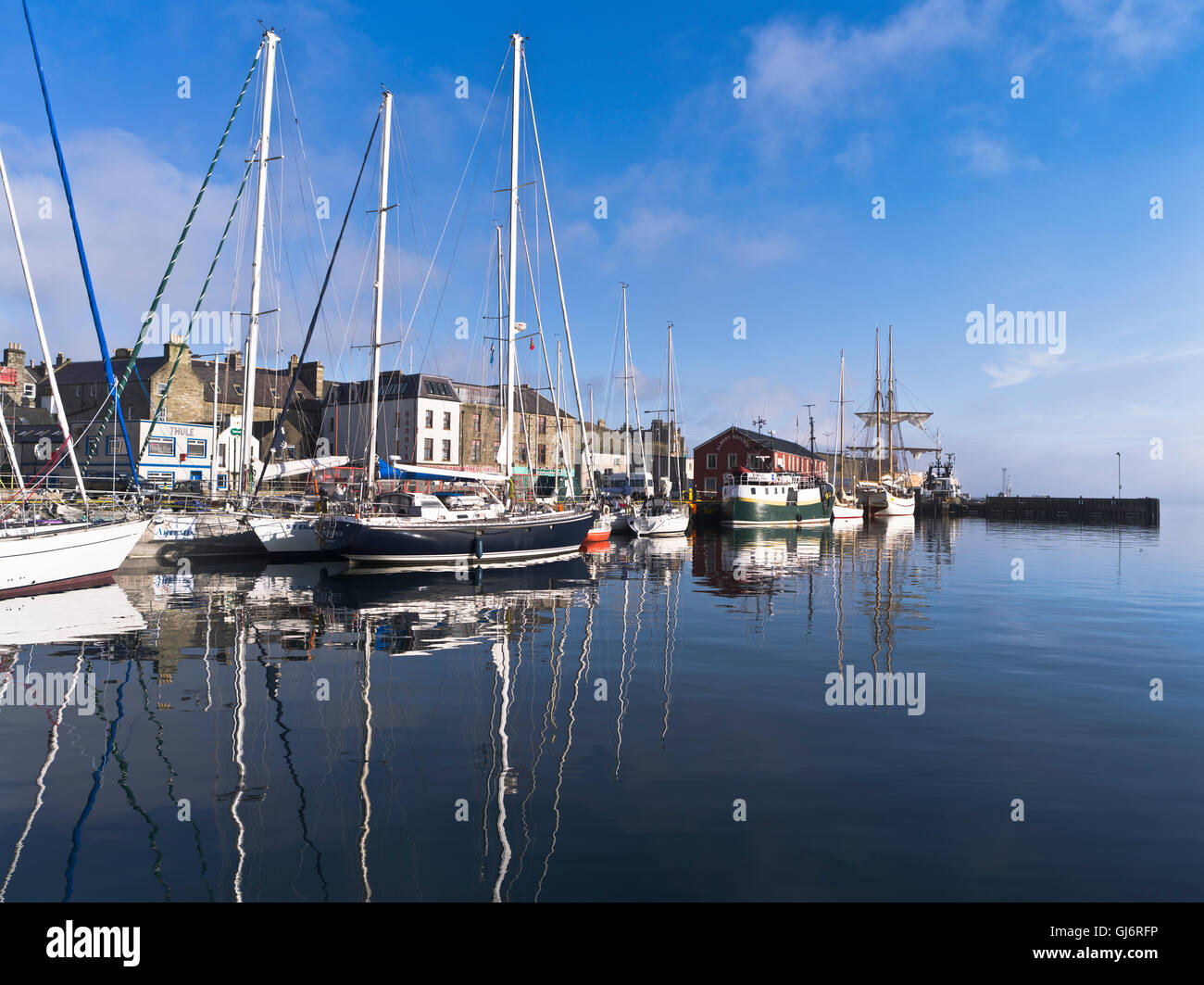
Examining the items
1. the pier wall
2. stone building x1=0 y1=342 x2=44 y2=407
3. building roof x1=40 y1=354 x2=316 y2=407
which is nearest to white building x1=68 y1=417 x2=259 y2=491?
building roof x1=40 y1=354 x2=316 y2=407

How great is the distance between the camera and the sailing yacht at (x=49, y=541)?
2212 cm

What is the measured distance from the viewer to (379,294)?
34.4 metres

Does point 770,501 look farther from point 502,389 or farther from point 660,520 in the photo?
point 502,389

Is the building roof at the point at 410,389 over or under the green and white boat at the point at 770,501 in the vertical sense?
over

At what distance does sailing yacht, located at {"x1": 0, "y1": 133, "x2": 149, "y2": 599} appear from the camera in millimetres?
22125

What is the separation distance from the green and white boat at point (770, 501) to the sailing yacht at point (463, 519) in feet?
112

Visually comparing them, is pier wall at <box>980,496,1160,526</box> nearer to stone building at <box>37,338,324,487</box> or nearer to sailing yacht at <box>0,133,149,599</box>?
stone building at <box>37,338,324,487</box>

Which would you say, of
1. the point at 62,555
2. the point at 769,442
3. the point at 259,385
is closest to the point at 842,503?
the point at 769,442

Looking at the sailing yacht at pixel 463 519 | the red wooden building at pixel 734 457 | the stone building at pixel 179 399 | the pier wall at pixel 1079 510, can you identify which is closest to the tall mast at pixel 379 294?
the sailing yacht at pixel 463 519

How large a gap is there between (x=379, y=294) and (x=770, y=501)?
46850 millimetres

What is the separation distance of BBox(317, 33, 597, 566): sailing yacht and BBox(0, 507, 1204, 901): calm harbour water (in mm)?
9501

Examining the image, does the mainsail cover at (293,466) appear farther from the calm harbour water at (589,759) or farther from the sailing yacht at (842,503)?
the sailing yacht at (842,503)
